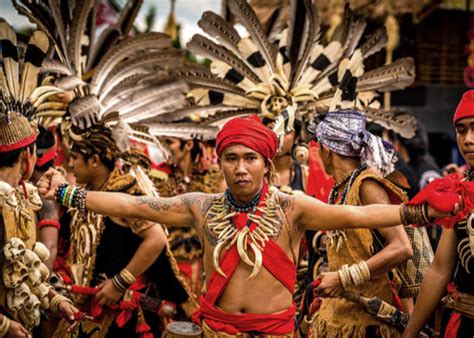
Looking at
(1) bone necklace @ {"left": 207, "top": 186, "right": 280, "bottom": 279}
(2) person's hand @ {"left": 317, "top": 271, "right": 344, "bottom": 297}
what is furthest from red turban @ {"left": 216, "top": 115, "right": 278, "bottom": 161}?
(2) person's hand @ {"left": 317, "top": 271, "right": 344, "bottom": 297}

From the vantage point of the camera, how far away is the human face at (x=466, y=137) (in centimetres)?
350

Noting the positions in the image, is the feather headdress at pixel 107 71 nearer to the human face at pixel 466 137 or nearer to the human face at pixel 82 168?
the human face at pixel 82 168

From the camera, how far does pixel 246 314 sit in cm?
347

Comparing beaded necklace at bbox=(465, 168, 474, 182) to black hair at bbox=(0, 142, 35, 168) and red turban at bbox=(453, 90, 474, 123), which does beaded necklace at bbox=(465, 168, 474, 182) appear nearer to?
red turban at bbox=(453, 90, 474, 123)

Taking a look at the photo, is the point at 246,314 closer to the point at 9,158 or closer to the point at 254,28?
the point at 9,158

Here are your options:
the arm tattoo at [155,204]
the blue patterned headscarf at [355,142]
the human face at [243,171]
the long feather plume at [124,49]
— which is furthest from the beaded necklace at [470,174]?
the long feather plume at [124,49]

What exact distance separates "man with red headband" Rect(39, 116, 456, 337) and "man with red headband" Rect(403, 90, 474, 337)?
50 cm

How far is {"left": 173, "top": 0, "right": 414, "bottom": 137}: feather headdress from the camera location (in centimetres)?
580

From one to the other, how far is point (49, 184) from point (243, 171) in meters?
0.96

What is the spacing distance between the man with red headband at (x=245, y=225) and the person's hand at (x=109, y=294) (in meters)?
1.15

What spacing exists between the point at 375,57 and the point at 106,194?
11.1 metres

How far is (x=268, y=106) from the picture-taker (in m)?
5.79

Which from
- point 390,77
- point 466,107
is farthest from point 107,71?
point 466,107

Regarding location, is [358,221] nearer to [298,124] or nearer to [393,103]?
[298,124]
